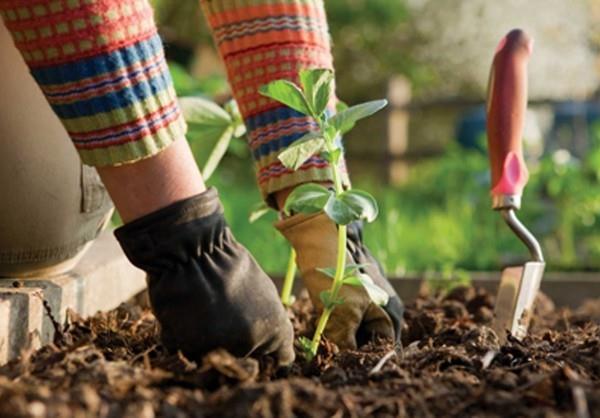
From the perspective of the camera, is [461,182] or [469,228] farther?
[461,182]

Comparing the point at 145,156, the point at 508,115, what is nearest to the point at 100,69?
the point at 145,156

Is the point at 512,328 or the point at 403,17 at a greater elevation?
the point at 512,328

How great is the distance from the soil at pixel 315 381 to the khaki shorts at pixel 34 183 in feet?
0.55

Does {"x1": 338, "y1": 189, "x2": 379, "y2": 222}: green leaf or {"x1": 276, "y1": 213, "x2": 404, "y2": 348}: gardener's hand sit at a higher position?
{"x1": 338, "y1": 189, "x2": 379, "y2": 222}: green leaf

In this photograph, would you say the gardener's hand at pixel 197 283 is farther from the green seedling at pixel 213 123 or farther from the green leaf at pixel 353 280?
the green seedling at pixel 213 123

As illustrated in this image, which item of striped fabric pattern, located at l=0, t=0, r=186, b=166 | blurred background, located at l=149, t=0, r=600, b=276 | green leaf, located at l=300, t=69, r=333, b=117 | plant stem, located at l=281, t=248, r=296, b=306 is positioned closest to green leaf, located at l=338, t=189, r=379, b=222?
green leaf, located at l=300, t=69, r=333, b=117

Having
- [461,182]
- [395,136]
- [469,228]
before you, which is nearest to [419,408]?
[469,228]

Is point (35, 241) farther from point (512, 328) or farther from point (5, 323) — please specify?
point (512, 328)

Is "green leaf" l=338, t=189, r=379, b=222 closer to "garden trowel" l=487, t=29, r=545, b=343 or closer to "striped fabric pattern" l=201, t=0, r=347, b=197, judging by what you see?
"striped fabric pattern" l=201, t=0, r=347, b=197

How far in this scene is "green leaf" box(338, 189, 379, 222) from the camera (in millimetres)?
1121

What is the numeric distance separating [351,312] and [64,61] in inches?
20.4

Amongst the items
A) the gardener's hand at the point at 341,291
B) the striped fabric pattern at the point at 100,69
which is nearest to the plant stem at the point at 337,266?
the gardener's hand at the point at 341,291

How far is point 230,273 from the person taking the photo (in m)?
1.09

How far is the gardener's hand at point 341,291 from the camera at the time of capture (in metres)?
1.32
